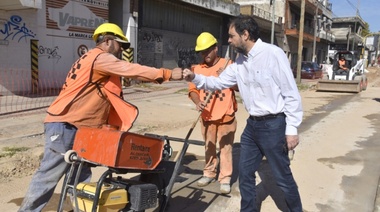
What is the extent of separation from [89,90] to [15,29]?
36.0 ft

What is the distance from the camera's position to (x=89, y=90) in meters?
2.91

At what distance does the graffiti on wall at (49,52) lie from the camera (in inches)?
527

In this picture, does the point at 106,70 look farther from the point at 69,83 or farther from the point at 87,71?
the point at 69,83

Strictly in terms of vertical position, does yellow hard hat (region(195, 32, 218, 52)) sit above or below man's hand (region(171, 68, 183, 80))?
above

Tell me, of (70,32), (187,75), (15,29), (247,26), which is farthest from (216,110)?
(70,32)

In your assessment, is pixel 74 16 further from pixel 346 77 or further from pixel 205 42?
pixel 346 77

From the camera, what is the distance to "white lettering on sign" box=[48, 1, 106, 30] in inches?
544

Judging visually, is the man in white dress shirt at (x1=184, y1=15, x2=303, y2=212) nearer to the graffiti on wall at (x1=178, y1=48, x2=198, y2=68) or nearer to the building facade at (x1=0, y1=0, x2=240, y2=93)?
the building facade at (x1=0, y1=0, x2=240, y2=93)

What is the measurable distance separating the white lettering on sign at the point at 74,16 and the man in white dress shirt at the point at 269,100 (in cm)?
1216

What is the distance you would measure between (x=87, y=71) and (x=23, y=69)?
11.2 m

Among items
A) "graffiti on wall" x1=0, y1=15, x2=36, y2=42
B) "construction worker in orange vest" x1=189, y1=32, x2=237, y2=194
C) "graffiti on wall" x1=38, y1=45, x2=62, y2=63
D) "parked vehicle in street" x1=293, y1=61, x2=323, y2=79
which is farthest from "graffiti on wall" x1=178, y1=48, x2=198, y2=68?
"construction worker in orange vest" x1=189, y1=32, x2=237, y2=194

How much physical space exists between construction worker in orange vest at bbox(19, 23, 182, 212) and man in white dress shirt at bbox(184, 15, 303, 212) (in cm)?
64

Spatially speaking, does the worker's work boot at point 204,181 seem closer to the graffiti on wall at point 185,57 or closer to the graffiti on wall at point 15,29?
the graffiti on wall at point 15,29

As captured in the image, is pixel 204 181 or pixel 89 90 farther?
pixel 204 181
